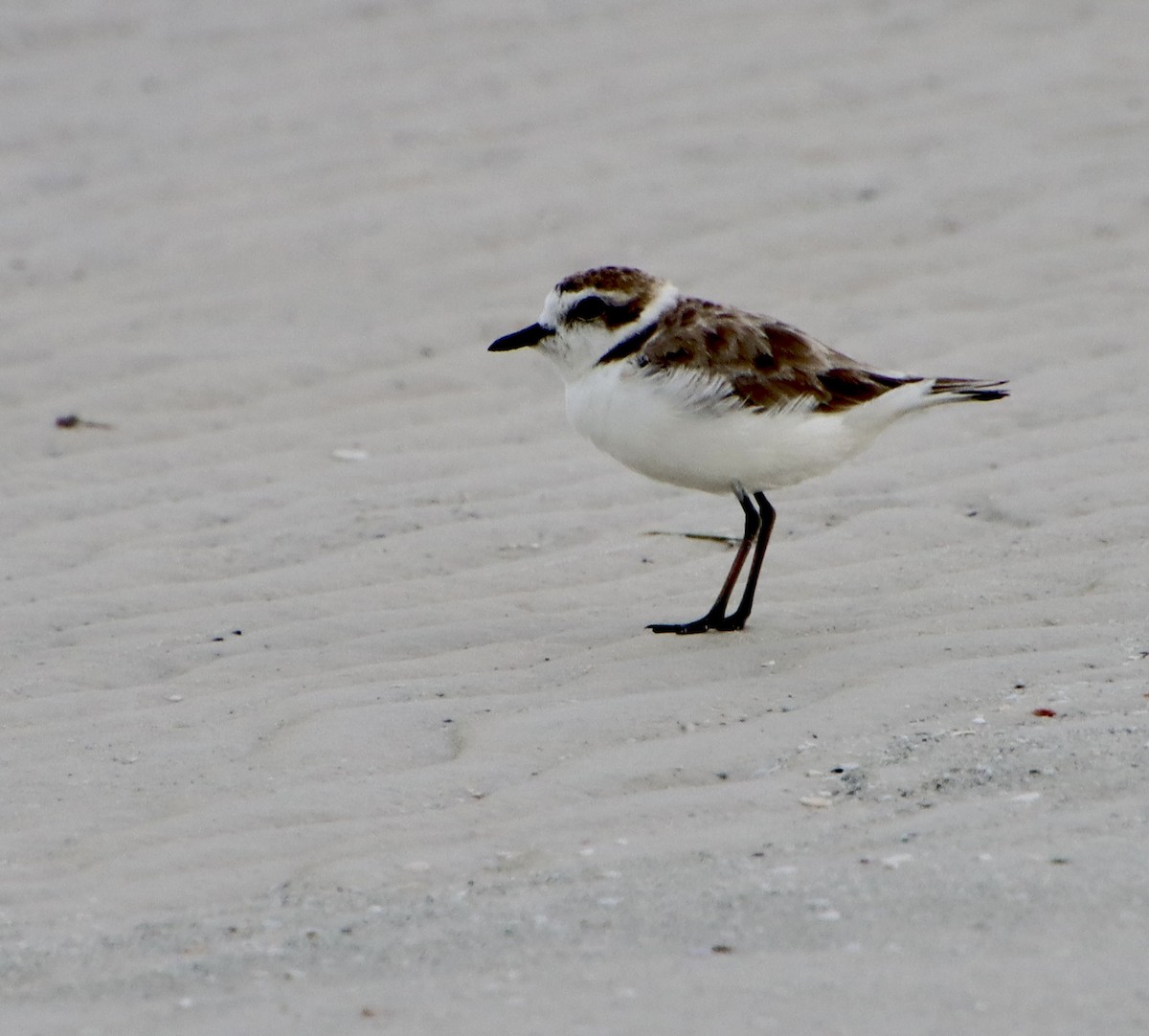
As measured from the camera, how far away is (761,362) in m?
5.24

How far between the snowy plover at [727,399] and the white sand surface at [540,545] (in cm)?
36

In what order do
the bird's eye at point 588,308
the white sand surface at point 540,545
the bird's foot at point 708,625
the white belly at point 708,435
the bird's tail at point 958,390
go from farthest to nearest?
the bird's eye at point 588,308
the bird's tail at point 958,390
the white belly at point 708,435
the bird's foot at point 708,625
the white sand surface at point 540,545

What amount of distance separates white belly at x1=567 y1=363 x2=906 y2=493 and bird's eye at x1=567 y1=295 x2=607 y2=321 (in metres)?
0.27

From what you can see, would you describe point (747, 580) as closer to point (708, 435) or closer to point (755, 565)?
point (755, 565)

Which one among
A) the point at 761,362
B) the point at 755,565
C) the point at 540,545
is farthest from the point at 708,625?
the point at 540,545

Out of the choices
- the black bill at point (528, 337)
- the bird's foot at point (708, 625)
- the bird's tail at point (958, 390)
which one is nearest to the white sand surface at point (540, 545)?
the bird's foot at point (708, 625)

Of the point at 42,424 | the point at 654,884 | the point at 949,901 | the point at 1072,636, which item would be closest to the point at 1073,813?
the point at 949,901

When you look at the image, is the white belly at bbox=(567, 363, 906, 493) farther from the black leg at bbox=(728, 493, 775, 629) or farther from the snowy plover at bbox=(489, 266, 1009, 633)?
the black leg at bbox=(728, 493, 775, 629)

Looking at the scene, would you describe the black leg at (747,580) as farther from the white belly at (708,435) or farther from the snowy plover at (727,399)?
the white belly at (708,435)

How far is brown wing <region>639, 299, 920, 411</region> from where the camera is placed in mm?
5168

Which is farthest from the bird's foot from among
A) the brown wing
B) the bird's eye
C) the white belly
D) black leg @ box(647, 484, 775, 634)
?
the bird's eye

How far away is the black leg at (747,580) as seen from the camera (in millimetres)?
4984

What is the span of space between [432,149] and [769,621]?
14.2 feet

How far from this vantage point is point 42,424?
21.8 ft
